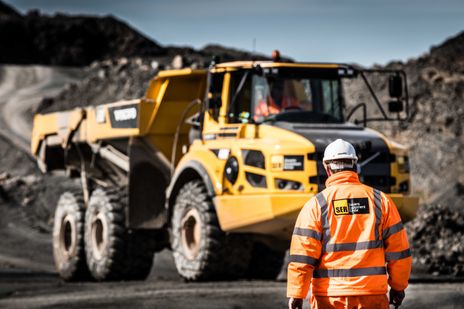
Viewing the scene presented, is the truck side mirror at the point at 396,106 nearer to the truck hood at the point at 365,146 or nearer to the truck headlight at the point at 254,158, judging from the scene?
the truck hood at the point at 365,146

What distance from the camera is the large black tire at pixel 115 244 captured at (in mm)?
14609

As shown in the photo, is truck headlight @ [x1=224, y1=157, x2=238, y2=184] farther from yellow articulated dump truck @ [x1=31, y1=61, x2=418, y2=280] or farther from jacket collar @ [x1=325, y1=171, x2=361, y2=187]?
jacket collar @ [x1=325, y1=171, x2=361, y2=187]

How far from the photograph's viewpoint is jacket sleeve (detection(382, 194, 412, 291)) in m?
6.16

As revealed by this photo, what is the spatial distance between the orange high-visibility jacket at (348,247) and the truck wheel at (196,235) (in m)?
6.48

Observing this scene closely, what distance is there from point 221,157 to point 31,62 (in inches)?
A: 2051

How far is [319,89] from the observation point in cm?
1307

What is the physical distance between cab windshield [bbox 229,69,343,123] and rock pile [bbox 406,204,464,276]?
10.7ft

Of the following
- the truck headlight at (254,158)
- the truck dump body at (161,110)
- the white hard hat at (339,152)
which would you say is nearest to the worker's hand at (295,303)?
the white hard hat at (339,152)

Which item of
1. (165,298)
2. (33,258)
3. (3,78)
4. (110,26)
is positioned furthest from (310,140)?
(110,26)

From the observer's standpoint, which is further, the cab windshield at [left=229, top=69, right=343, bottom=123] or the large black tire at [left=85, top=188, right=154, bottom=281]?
the large black tire at [left=85, top=188, right=154, bottom=281]

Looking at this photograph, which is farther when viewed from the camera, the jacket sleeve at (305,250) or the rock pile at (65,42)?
the rock pile at (65,42)

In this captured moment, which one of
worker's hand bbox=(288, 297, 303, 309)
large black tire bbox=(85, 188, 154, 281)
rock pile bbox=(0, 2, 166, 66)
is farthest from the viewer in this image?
rock pile bbox=(0, 2, 166, 66)

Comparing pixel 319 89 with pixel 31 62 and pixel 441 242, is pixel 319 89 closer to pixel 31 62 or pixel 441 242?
pixel 441 242

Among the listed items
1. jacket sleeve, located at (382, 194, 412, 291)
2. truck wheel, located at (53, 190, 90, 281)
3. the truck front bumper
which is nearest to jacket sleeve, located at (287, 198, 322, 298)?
jacket sleeve, located at (382, 194, 412, 291)
